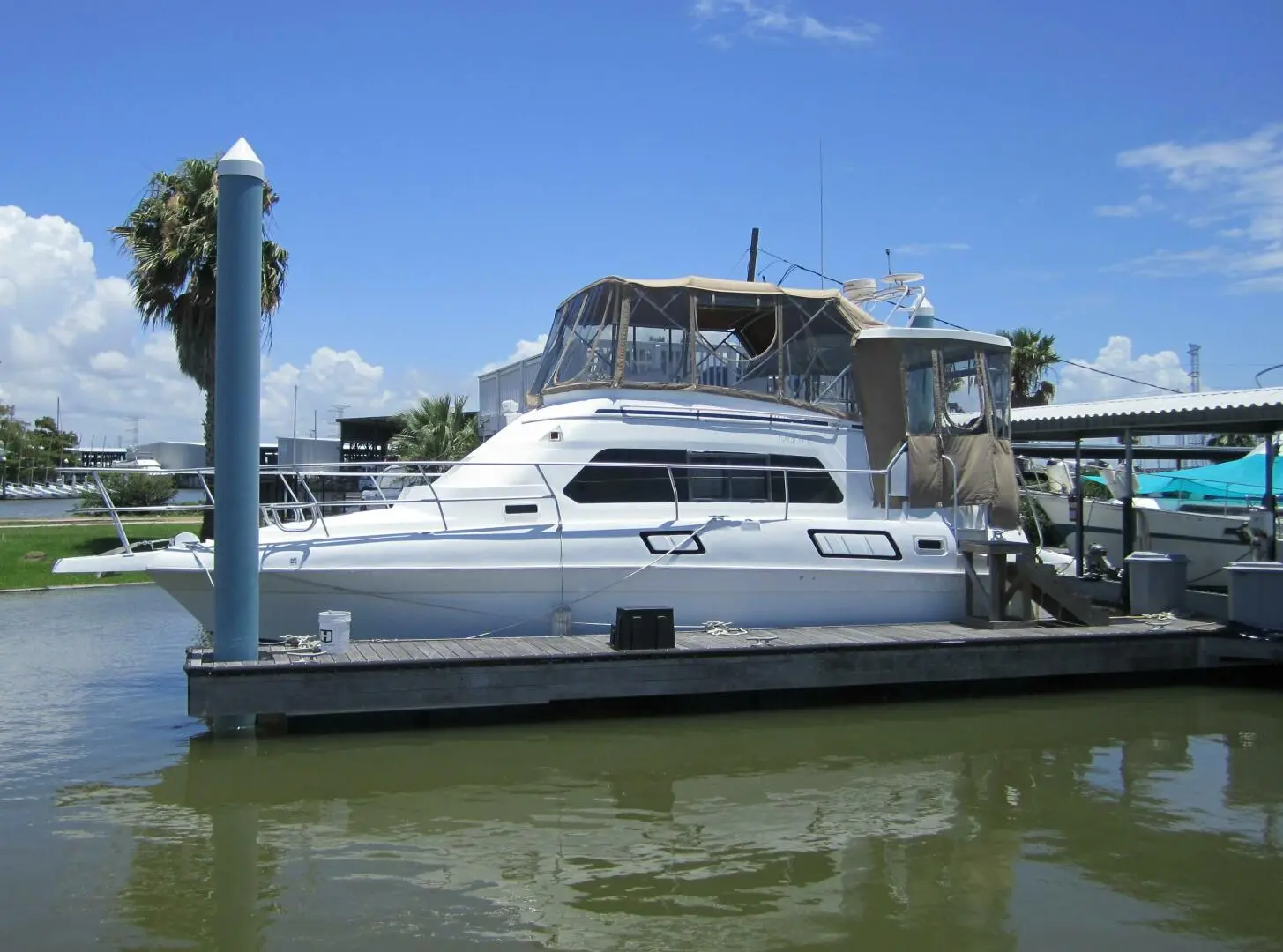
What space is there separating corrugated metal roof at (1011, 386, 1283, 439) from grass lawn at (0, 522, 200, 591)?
15560 mm

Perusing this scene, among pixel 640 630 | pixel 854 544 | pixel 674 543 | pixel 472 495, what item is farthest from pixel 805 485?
pixel 472 495

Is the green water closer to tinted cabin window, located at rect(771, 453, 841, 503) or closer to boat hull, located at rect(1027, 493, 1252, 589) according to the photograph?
tinted cabin window, located at rect(771, 453, 841, 503)

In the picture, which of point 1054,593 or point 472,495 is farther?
point 1054,593

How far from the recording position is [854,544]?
11328mm

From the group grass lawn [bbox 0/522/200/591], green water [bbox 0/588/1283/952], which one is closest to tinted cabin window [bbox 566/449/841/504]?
green water [bbox 0/588/1283/952]

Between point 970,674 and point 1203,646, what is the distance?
9.66 ft

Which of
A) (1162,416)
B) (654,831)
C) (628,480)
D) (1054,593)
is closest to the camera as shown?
(654,831)

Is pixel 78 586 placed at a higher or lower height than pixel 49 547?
lower

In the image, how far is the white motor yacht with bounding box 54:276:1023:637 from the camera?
10.1 m

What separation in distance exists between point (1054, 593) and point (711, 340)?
4664 mm

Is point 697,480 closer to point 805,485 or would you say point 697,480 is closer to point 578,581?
point 805,485

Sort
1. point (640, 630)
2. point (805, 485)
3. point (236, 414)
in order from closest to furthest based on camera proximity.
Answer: point (236, 414)
point (640, 630)
point (805, 485)

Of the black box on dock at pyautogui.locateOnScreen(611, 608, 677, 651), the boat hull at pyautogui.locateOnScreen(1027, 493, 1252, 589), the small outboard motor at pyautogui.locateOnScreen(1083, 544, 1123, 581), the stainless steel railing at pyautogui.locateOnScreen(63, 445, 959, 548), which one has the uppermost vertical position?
the stainless steel railing at pyautogui.locateOnScreen(63, 445, 959, 548)

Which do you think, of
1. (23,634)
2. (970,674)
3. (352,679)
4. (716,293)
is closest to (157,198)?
(23,634)
